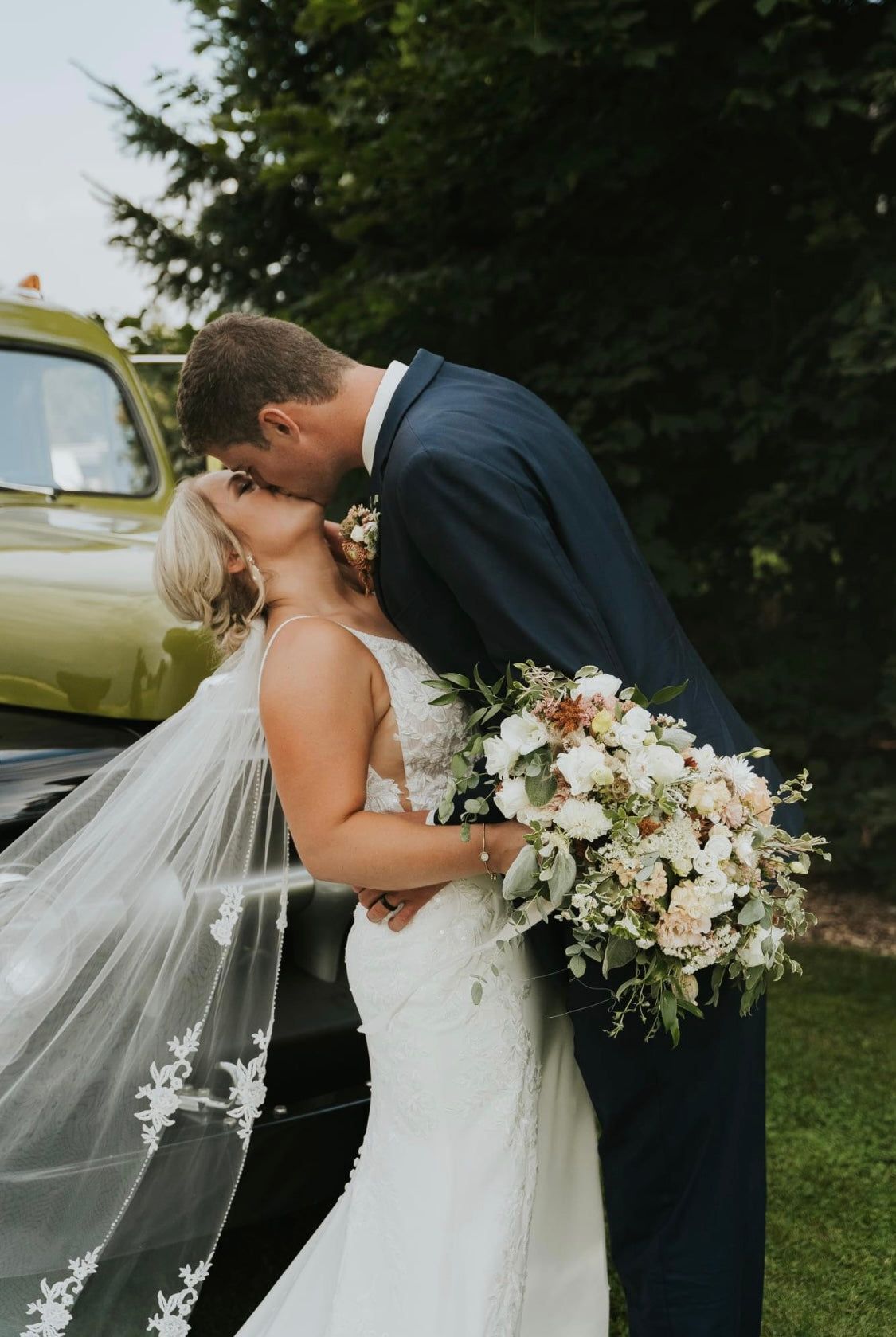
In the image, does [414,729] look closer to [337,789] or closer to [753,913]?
[337,789]

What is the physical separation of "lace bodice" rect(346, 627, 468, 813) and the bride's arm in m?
0.10

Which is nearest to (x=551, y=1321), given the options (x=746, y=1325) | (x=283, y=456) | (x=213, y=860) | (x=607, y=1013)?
(x=746, y=1325)

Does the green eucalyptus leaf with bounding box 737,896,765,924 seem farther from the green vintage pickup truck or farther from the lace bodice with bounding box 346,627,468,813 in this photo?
the green vintage pickup truck

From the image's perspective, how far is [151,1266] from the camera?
2.07 m

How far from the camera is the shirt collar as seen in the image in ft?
6.37

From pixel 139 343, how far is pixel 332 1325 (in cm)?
373

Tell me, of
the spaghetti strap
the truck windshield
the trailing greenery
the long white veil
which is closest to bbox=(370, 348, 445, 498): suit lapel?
the spaghetti strap

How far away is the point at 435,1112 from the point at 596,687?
773mm

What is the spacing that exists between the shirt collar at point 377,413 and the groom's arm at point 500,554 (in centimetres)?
17

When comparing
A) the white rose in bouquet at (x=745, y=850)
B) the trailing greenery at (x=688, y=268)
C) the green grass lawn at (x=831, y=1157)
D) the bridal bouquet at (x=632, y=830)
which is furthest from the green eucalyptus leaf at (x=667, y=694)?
the trailing greenery at (x=688, y=268)

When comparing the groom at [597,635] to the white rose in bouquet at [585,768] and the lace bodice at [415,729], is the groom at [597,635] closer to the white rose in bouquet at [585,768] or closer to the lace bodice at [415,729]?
the lace bodice at [415,729]

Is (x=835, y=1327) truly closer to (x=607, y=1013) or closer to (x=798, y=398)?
(x=607, y=1013)

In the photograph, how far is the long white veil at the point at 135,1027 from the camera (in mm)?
2023

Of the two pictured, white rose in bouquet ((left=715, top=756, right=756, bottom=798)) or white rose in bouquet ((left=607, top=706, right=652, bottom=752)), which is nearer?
white rose in bouquet ((left=607, top=706, right=652, bottom=752))
